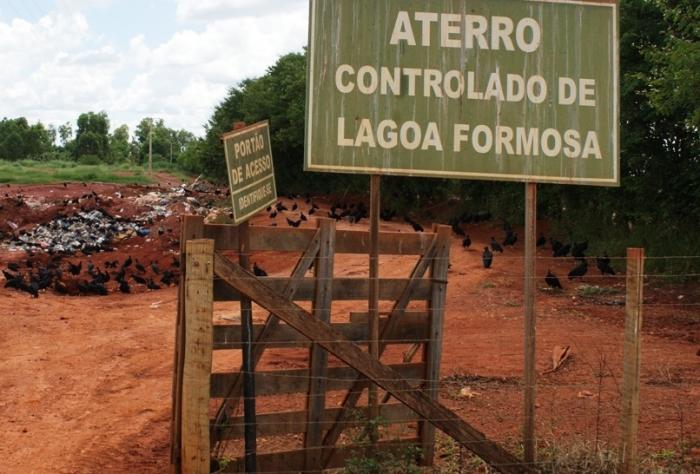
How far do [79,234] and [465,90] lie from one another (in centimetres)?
2528

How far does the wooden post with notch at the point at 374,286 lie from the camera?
6.19 m

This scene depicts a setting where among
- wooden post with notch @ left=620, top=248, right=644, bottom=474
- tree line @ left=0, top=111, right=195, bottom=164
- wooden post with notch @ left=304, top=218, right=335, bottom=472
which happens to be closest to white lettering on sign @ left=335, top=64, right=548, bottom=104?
wooden post with notch @ left=304, top=218, right=335, bottom=472

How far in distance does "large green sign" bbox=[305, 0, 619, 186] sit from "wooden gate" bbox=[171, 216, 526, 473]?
0.79 metres

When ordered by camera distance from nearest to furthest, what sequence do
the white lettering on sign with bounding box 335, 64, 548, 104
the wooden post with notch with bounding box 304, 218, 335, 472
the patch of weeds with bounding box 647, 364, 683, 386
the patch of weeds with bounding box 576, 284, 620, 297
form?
the white lettering on sign with bounding box 335, 64, 548, 104 → the wooden post with notch with bounding box 304, 218, 335, 472 → the patch of weeds with bounding box 647, 364, 683, 386 → the patch of weeds with bounding box 576, 284, 620, 297

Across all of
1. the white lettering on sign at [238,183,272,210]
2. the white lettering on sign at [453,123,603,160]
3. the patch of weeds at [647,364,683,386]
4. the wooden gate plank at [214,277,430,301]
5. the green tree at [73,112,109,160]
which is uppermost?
the green tree at [73,112,109,160]

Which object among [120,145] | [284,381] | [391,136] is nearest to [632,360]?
[391,136]

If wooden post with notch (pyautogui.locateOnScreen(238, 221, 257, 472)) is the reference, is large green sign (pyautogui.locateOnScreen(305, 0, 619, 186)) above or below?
above

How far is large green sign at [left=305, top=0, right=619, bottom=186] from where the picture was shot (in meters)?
6.10

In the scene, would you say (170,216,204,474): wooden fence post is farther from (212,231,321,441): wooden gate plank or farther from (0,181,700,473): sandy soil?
(0,181,700,473): sandy soil

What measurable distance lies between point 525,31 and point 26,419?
6067mm

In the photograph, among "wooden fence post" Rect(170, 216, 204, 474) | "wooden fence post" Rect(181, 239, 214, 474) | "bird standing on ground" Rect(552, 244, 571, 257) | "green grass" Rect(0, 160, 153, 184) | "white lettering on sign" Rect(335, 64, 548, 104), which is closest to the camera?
"wooden fence post" Rect(181, 239, 214, 474)

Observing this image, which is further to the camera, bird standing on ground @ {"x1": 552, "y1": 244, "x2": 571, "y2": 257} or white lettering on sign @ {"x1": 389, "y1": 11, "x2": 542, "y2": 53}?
bird standing on ground @ {"x1": 552, "y1": 244, "x2": 571, "y2": 257}

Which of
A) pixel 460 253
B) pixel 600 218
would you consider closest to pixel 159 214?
pixel 460 253

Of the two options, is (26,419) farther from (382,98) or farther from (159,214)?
(159,214)
